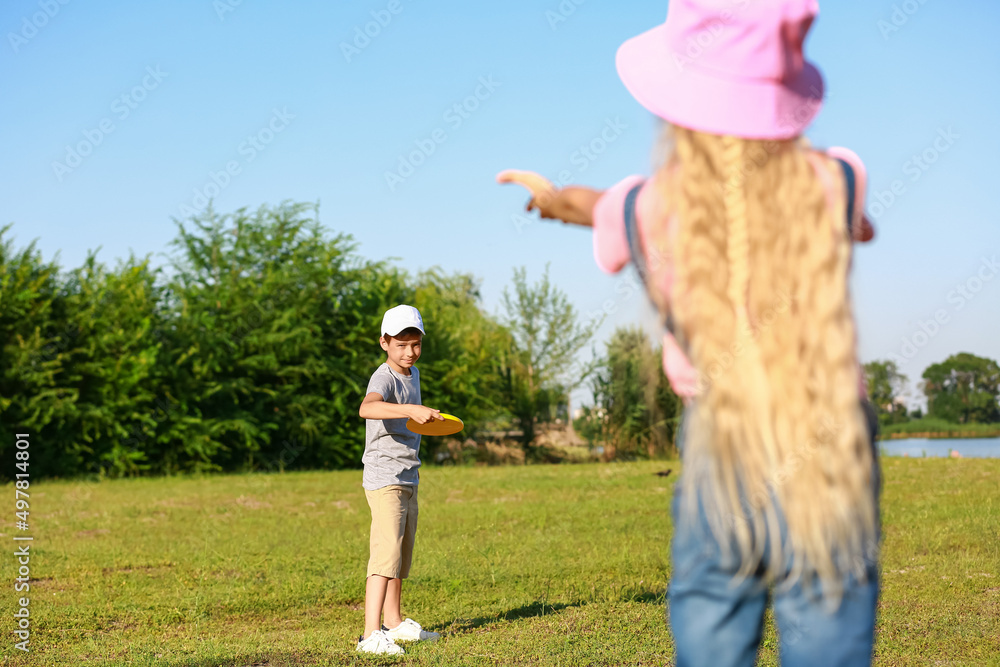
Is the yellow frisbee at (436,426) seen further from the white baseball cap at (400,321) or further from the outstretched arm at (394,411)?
the white baseball cap at (400,321)

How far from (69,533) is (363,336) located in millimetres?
12397

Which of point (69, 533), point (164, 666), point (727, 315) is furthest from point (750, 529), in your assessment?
point (69, 533)

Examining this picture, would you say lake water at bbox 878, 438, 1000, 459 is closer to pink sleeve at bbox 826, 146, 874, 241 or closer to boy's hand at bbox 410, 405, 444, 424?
boy's hand at bbox 410, 405, 444, 424

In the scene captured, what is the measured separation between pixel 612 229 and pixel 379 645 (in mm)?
3859

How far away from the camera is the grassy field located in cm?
510

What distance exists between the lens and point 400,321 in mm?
5293

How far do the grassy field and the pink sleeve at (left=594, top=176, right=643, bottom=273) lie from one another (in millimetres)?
3546

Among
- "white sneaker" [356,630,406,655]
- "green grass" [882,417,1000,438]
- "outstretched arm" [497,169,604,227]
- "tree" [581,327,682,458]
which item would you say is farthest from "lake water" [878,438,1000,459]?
"outstretched arm" [497,169,604,227]

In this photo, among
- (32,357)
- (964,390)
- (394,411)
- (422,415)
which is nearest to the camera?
(422,415)

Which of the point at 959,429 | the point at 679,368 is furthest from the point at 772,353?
the point at 959,429

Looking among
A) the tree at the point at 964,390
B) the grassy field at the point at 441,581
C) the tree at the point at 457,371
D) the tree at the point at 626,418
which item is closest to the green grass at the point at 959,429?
the tree at the point at 964,390

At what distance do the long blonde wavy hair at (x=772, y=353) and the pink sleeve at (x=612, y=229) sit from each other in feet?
0.36

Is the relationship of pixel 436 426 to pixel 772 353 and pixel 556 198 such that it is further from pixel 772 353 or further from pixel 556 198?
pixel 772 353

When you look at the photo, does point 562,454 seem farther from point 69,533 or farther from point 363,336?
point 69,533
